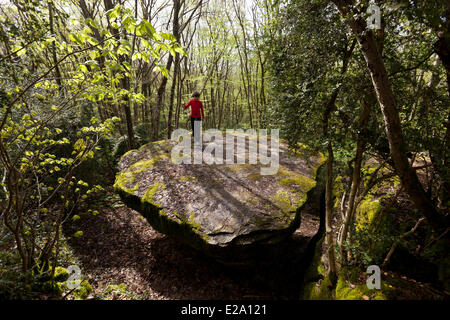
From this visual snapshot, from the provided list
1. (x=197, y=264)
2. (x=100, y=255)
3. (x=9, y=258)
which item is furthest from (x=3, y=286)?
(x=197, y=264)

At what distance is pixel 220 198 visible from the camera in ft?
15.2

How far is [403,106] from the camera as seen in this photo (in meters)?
2.71

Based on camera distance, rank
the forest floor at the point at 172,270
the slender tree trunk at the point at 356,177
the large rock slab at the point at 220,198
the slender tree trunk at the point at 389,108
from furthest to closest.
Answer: the forest floor at the point at 172,270
the large rock slab at the point at 220,198
the slender tree trunk at the point at 356,177
the slender tree trunk at the point at 389,108

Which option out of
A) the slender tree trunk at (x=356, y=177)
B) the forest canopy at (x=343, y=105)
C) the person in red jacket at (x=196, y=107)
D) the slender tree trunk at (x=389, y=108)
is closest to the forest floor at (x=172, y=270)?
the forest canopy at (x=343, y=105)

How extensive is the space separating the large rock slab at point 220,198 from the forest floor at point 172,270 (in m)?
0.81

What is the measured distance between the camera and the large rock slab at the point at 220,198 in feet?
12.5

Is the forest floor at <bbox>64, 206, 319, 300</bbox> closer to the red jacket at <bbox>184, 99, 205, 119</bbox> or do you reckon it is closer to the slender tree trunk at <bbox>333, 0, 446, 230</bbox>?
the slender tree trunk at <bbox>333, 0, 446, 230</bbox>

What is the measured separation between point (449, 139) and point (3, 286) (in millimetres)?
5664

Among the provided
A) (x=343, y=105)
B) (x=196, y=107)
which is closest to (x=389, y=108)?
(x=343, y=105)

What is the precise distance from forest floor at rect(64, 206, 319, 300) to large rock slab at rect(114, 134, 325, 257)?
0.81 m

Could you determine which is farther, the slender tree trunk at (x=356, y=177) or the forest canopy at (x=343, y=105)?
the slender tree trunk at (x=356, y=177)

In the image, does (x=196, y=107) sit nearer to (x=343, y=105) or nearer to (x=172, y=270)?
(x=172, y=270)

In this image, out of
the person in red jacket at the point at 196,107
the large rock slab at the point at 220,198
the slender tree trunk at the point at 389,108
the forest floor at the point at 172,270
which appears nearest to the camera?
the slender tree trunk at the point at 389,108

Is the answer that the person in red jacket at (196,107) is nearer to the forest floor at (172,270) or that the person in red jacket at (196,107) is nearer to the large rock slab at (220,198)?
the large rock slab at (220,198)
